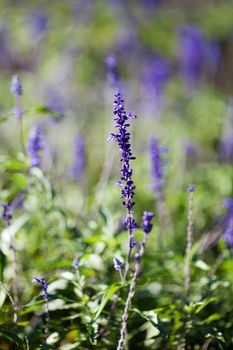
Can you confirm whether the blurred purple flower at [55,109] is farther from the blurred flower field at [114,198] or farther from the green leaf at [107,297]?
the green leaf at [107,297]

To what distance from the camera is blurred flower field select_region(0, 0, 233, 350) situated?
8.88 ft

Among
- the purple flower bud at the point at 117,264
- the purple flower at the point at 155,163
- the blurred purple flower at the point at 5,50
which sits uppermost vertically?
the blurred purple flower at the point at 5,50

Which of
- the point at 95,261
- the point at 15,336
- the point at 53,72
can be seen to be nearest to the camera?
the point at 15,336

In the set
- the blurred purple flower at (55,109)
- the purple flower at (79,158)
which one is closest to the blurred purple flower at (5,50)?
the blurred purple flower at (55,109)

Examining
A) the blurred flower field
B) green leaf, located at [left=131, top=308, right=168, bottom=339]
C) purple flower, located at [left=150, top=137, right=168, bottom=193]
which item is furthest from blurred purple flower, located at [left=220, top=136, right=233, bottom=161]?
green leaf, located at [left=131, top=308, right=168, bottom=339]

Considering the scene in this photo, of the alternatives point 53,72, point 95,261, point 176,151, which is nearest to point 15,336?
point 95,261

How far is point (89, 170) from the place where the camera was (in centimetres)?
659

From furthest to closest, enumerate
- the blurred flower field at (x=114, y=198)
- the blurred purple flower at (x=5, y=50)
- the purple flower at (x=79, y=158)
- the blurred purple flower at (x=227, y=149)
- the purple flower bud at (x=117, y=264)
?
the blurred purple flower at (x=5, y=50) < the blurred purple flower at (x=227, y=149) < the purple flower at (x=79, y=158) < the blurred flower field at (x=114, y=198) < the purple flower bud at (x=117, y=264)

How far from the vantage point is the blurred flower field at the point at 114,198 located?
8.88 ft

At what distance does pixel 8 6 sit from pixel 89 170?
597 inches

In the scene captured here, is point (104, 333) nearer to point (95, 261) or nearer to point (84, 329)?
point (84, 329)

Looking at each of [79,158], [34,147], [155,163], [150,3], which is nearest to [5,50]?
[150,3]

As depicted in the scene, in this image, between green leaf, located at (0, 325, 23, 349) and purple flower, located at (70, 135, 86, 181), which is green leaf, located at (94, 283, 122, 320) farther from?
purple flower, located at (70, 135, 86, 181)

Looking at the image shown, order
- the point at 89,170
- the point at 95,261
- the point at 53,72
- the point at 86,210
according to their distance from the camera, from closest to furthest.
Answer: the point at 95,261 < the point at 86,210 < the point at 89,170 < the point at 53,72
